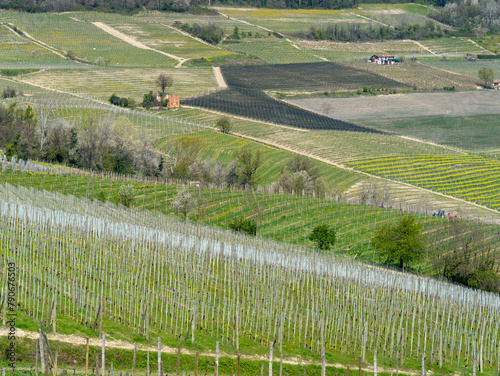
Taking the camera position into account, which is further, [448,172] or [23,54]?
[23,54]

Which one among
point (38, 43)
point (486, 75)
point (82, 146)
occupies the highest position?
point (38, 43)

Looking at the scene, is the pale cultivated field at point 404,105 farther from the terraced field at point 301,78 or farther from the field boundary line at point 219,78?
the field boundary line at point 219,78

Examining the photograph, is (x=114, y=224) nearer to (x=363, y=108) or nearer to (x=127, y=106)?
(x=127, y=106)

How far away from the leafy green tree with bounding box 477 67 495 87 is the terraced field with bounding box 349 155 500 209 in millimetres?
81767

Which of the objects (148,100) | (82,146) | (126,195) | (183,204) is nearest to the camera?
(126,195)

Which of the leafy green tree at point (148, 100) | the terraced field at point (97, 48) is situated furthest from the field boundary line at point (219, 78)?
the leafy green tree at point (148, 100)

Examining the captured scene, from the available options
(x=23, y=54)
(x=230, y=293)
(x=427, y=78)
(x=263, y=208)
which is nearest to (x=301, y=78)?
(x=427, y=78)

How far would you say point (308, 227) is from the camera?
66188 mm

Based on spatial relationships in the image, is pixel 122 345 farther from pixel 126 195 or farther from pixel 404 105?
pixel 404 105

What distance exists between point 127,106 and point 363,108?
5178 cm

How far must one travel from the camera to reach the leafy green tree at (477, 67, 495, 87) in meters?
190

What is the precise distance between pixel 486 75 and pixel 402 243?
146 m

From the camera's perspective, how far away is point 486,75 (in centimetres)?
19050

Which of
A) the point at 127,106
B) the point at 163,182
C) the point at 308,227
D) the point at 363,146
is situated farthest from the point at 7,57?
the point at 308,227
